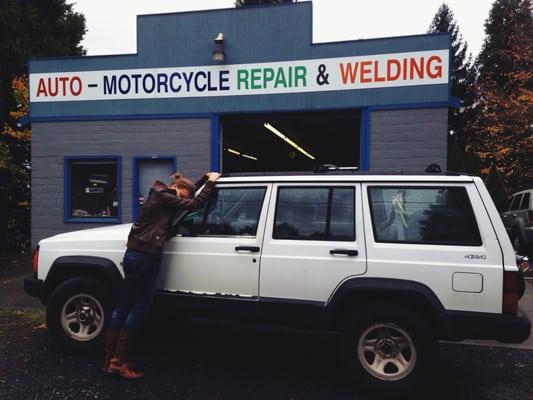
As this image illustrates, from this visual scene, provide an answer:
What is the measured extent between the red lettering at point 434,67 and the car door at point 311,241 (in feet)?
20.9

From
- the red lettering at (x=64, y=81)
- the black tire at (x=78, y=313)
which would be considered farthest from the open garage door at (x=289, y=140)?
the black tire at (x=78, y=313)

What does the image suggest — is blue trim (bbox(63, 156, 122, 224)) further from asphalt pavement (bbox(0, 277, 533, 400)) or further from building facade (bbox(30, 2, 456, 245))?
asphalt pavement (bbox(0, 277, 533, 400))

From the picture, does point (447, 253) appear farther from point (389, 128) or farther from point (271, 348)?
point (389, 128)

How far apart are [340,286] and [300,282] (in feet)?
1.15

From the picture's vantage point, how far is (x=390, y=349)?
145 inches

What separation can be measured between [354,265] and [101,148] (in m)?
8.55

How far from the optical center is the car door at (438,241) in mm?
3477

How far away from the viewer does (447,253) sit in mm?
3570

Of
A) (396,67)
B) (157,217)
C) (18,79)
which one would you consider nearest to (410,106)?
(396,67)

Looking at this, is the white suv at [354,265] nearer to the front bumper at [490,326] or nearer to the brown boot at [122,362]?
the front bumper at [490,326]

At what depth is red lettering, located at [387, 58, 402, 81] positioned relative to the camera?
9.30 m

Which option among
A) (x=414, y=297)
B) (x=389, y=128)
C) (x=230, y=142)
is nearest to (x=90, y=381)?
(x=414, y=297)

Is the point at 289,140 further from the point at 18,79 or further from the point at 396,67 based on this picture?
the point at 18,79

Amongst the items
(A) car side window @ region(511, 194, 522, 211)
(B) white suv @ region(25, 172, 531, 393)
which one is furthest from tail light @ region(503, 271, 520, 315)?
(A) car side window @ region(511, 194, 522, 211)
